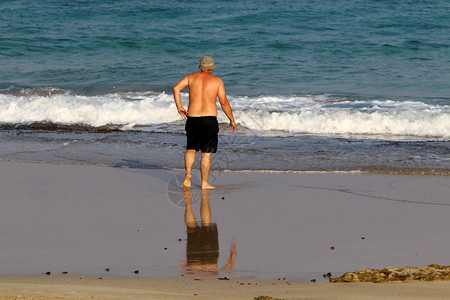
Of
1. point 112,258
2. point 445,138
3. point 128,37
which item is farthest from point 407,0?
point 112,258

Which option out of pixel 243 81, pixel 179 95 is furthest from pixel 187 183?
pixel 243 81

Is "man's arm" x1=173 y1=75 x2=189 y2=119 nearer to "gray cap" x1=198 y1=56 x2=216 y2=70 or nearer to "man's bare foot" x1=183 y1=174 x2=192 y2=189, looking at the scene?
"gray cap" x1=198 y1=56 x2=216 y2=70

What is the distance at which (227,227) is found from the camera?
580 centimetres

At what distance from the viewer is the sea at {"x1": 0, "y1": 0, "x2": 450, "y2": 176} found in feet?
31.5

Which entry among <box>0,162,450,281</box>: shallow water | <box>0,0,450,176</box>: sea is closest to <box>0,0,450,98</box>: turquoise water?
<box>0,0,450,176</box>: sea

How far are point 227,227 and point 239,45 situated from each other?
47.6 feet

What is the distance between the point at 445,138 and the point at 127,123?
5.76 m

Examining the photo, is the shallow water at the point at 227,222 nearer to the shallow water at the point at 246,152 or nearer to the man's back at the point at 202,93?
the shallow water at the point at 246,152

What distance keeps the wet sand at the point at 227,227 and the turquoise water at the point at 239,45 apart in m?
7.55

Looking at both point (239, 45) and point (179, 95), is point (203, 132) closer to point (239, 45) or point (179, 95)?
point (179, 95)

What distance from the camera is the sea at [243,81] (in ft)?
31.5

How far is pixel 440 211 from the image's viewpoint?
6324 millimetres

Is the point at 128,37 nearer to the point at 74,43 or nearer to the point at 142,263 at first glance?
the point at 74,43

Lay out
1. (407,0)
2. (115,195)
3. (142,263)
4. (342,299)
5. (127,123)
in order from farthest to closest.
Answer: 1. (407,0)
2. (127,123)
3. (115,195)
4. (142,263)
5. (342,299)
